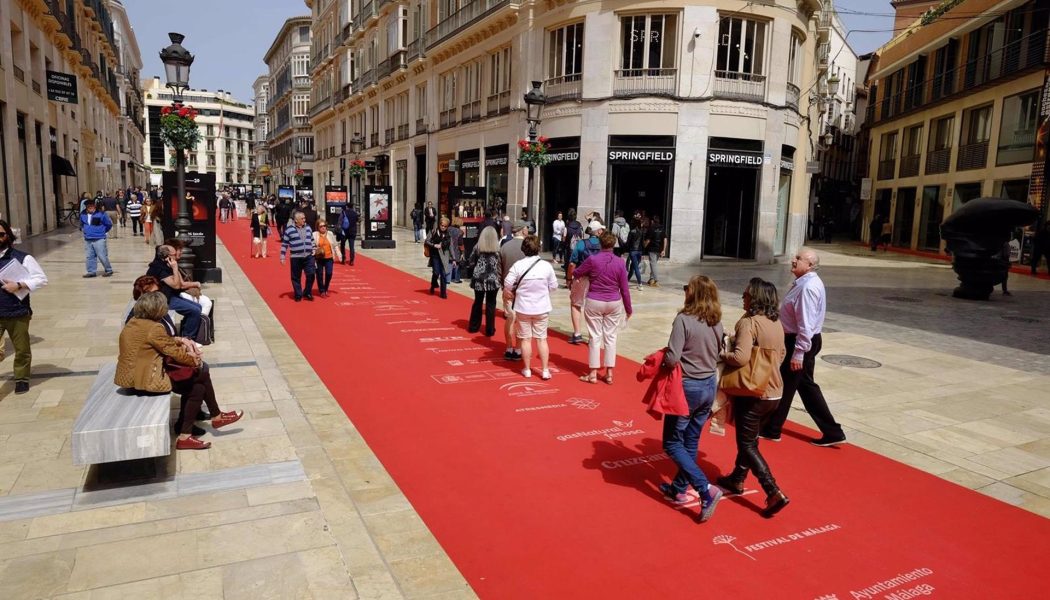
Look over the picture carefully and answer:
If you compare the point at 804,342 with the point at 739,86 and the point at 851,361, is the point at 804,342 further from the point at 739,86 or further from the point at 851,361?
the point at 739,86

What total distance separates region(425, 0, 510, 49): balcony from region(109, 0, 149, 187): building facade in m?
38.6

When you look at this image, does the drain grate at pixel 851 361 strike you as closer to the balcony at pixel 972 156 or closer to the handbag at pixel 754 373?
the handbag at pixel 754 373

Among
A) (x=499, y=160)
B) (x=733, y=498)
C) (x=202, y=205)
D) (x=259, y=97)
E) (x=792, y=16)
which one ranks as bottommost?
(x=733, y=498)

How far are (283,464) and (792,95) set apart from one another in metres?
24.7

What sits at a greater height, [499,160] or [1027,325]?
[499,160]

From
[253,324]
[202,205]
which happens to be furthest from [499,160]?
[253,324]

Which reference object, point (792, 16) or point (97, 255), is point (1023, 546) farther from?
point (792, 16)

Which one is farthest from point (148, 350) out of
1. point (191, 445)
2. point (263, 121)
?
point (263, 121)

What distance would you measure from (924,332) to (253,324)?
11462 mm

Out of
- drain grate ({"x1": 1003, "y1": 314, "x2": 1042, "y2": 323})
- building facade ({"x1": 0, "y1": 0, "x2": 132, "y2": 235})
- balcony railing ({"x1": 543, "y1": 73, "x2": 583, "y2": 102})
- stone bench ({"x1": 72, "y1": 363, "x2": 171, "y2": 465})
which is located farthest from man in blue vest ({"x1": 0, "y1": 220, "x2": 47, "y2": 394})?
building facade ({"x1": 0, "y1": 0, "x2": 132, "y2": 235})

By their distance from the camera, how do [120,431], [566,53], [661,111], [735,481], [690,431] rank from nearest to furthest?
[120,431] → [690,431] → [735,481] → [661,111] → [566,53]

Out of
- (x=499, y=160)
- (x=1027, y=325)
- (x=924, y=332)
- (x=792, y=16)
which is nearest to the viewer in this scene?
(x=924, y=332)

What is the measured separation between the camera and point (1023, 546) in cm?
460

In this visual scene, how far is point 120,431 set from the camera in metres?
4.73
